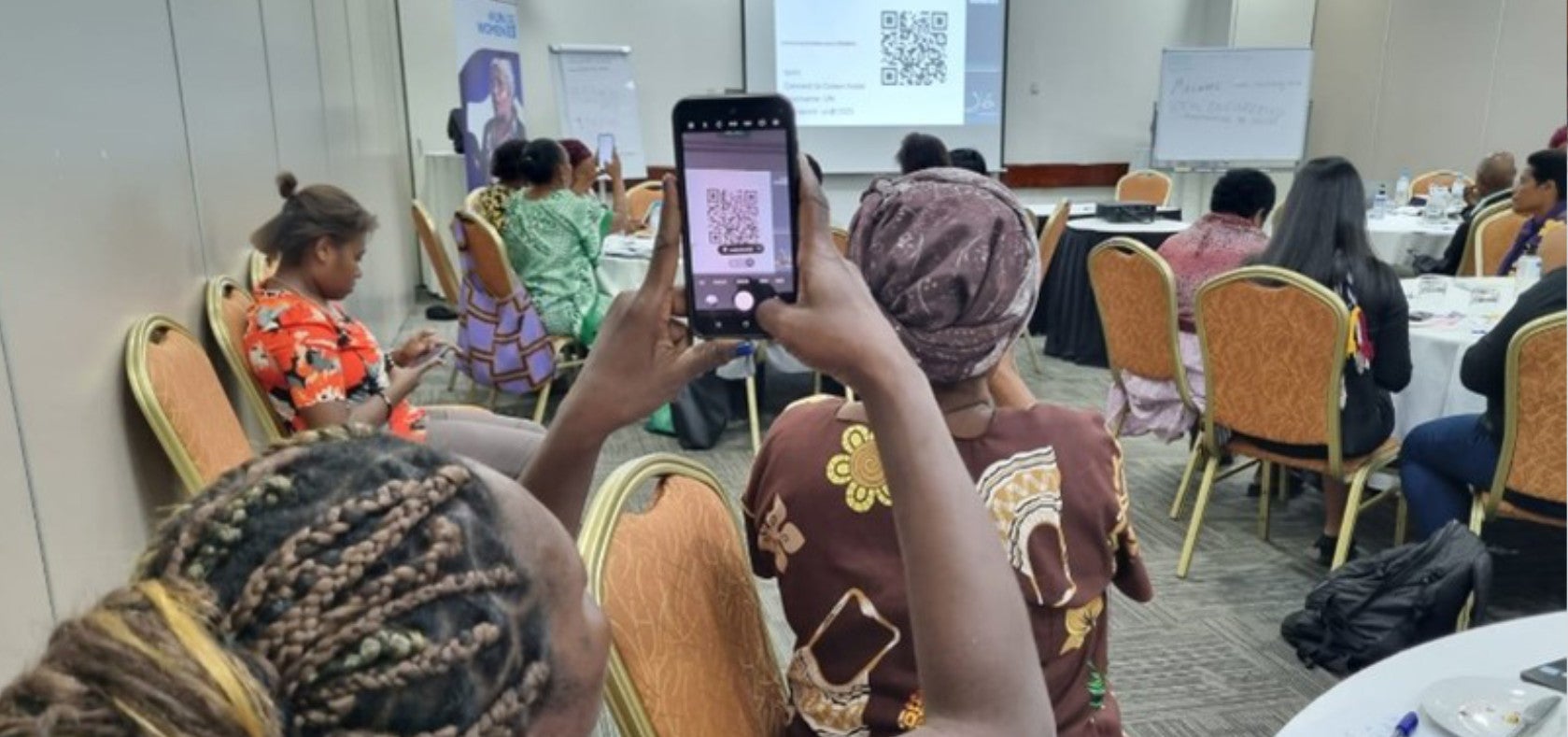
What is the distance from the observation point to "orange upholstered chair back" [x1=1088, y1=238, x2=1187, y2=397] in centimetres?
298

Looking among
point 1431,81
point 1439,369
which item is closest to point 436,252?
point 1439,369

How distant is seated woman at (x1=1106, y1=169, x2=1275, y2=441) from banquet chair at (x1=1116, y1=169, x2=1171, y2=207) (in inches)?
132

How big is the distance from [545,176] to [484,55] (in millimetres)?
2619

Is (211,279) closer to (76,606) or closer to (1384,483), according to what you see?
(76,606)

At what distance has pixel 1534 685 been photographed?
96cm

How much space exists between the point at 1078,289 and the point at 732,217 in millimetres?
4736

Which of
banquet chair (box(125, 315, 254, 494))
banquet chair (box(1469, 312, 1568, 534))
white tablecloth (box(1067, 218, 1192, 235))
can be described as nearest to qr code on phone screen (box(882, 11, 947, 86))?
white tablecloth (box(1067, 218, 1192, 235))

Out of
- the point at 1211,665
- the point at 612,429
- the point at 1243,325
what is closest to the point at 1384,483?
the point at 1243,325

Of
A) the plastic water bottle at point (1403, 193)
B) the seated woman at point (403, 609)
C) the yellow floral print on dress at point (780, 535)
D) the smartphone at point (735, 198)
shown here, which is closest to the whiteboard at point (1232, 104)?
Result: the plastic water bottle at point (1403, 193)

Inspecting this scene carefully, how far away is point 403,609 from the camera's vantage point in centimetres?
45

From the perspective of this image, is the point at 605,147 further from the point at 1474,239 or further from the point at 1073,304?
the point at 1474,239

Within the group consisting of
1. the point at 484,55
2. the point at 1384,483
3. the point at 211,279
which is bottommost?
the point at 1384,483

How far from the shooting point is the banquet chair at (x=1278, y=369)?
2.51 metres

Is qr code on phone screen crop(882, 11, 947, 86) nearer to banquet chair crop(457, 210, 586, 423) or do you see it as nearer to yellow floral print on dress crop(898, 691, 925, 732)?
banquet chair crop(457, 210, 586, 423)
